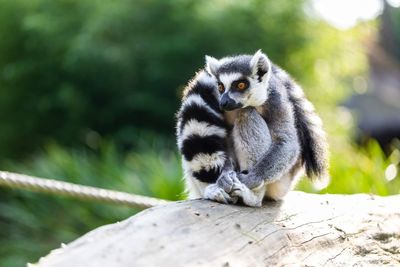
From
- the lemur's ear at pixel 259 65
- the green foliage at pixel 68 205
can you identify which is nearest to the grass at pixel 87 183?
the green foliage at pixel 68 205

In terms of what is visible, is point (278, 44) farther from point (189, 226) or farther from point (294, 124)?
point (189, 226)

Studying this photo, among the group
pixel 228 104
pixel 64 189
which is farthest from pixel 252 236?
pixel 64 189

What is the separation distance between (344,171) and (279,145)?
2413mm

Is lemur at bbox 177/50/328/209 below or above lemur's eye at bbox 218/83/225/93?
below

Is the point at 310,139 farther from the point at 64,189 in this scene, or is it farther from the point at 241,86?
→ the point at 64,189

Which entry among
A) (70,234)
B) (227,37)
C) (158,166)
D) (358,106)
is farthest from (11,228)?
(358,106)

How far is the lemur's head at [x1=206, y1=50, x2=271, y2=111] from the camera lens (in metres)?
3.11

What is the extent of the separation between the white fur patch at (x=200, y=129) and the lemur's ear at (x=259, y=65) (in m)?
0.36

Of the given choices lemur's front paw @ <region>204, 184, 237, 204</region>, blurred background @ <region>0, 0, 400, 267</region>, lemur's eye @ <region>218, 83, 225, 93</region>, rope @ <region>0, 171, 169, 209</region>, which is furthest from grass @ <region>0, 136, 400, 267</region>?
lemur's front paw @ <region>204, 184, 237, 204</region>

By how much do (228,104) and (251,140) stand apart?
0.18 metres

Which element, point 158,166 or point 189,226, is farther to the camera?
point 158,166

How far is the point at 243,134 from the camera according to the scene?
3033 mm

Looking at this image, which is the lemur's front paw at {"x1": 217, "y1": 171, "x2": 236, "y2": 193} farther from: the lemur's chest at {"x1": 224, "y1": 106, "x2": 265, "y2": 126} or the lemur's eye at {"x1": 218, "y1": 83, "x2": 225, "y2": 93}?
the lemur's eye at {"x1": 218, "y1": 83, "x2": 225, "y2": 93}

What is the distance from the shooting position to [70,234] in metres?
6.11
